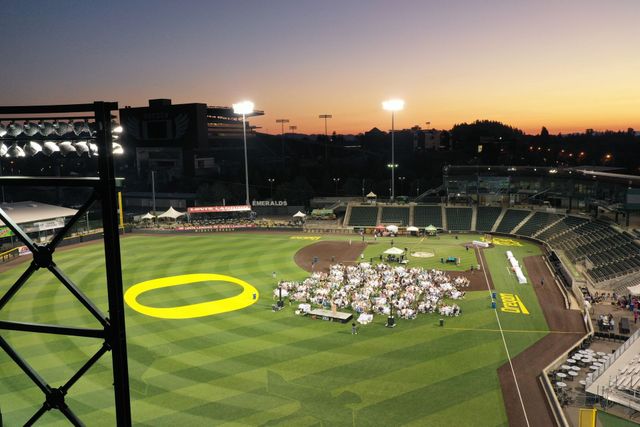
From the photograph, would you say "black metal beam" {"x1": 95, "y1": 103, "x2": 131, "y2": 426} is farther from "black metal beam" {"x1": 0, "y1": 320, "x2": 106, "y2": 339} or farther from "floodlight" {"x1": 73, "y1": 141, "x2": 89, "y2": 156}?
"floodlight" {"x1": 73, "y1": 141, "x2": 89, "y2": 156}

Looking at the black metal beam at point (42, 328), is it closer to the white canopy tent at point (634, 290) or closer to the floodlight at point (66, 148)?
the floodlight at point (66, 148)

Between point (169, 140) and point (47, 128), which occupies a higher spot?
point (169, 140)

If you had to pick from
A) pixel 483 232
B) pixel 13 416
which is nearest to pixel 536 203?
pixel 483 232

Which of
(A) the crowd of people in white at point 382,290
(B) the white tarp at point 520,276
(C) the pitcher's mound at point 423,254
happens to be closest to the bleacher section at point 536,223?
(C) the pitcher's mound at point 423,254

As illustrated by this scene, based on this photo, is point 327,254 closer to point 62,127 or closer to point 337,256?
point 337,256

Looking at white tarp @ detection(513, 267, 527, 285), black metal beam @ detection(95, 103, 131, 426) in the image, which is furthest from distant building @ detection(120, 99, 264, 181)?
black metal beam @ detection(95, 103, 131, 426)

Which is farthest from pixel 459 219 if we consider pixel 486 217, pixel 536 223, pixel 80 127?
pixel 80 127
